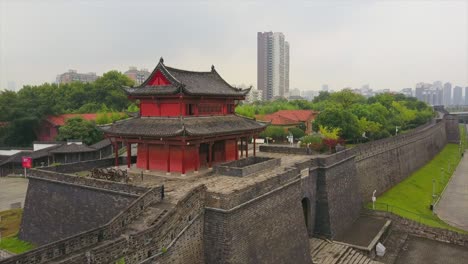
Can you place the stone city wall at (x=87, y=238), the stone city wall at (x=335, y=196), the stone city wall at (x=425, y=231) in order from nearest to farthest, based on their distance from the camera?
1. the stone city wall at (x=87, y=238)
2. the stone city wall at (x=335, y=196)
3. the stone city wall at (x=425, y=231)

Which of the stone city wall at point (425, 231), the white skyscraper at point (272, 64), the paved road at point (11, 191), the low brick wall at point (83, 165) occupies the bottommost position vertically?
the stone city wall at point (425, 231)

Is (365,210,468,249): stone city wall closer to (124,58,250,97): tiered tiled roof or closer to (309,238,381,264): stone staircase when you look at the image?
(309,238,381,264): stone staircase

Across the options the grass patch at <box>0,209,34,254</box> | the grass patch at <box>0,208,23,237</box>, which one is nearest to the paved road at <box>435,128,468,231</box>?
the grass patch at <box>0,209,34,254</box>

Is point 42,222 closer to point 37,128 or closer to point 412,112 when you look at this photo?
point 37,128

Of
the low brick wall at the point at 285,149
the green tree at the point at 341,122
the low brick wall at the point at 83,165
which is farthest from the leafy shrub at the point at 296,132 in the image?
the low brick wall at the point at 83,165

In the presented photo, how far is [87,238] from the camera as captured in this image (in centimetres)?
1148

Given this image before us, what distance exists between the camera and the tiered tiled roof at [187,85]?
67.6ft

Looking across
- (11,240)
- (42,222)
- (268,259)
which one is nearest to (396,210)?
(268,259)

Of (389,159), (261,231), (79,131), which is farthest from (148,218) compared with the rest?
(79,131)

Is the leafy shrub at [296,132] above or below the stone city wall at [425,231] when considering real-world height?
above

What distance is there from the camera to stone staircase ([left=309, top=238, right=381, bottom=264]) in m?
18.9

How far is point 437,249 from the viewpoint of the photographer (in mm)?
22266

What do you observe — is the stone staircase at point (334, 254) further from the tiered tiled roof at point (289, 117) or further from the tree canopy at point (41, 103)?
the tree canopy at point (41, 103)

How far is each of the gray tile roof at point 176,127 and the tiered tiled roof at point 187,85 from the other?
163cm
